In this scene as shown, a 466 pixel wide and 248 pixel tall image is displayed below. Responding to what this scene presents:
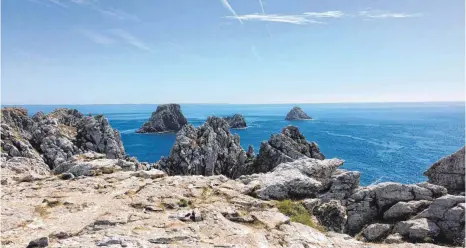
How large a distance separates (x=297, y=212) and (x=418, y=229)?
656 cm

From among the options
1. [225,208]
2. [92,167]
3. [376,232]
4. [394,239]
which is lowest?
[376,232]

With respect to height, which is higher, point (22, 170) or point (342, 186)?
point (342, 186)

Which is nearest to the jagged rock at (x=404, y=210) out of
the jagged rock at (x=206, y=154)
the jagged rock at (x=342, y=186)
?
the jagged rock at (x=342, y=186)

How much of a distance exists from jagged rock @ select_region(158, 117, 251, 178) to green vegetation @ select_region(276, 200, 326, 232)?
201 feet

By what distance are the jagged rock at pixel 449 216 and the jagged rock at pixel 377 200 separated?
6.26ft

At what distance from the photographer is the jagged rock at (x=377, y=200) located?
20359 mm

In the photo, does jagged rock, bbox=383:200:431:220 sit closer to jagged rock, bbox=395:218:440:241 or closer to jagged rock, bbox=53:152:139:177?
jagged rock, bbox=395:218:440:241

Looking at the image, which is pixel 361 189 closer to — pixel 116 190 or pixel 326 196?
pixel 326 196

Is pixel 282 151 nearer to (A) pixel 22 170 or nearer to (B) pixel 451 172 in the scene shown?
(B) pixel 451 172

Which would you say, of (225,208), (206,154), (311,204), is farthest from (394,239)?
(206,154)

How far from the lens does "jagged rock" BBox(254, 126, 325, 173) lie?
7744 centimetres

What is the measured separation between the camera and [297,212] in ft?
59.9

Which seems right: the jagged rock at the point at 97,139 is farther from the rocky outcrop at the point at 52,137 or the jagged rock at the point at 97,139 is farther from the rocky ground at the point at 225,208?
the rocky ground at the point at 225,208

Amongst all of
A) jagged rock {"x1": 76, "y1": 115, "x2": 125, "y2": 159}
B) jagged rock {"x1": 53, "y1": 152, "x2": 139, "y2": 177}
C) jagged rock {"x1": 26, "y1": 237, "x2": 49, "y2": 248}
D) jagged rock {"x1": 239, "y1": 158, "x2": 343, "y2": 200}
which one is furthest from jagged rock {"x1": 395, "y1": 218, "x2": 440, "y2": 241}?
jagged rock {"x1": 76, "y1": 115, "x2": 125, "y2": 159}
